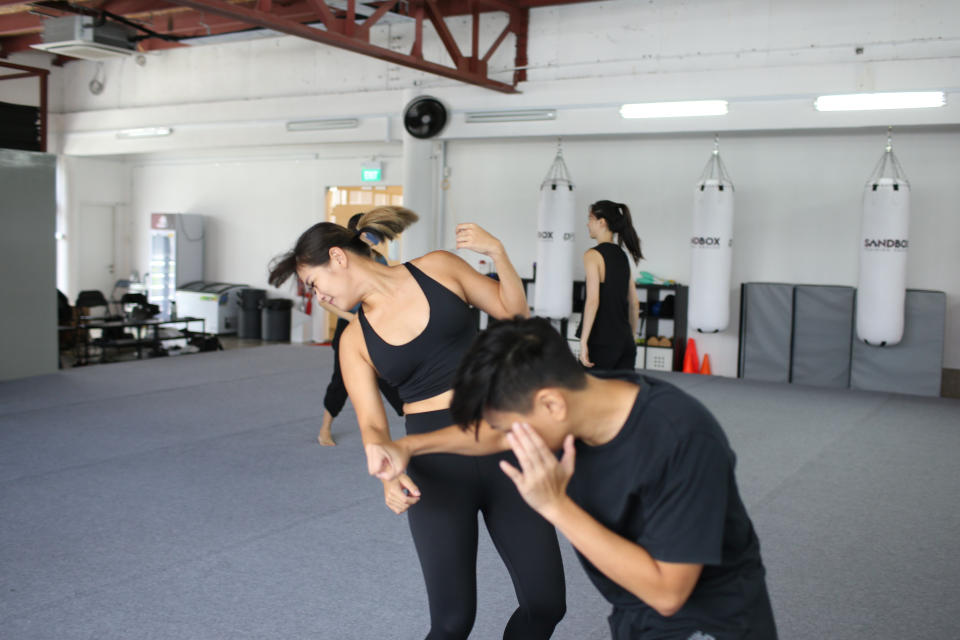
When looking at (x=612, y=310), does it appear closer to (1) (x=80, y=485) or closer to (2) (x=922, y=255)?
(1) (x=80, y=485)

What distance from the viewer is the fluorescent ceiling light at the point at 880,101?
306 inches

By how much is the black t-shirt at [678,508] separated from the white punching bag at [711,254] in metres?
7.20

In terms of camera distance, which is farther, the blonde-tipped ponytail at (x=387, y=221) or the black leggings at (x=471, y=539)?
the blonde-tipped ponytail at (x=387, y=221)

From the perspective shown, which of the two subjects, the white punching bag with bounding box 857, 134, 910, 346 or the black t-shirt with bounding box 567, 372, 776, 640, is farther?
the white punching bag with bounding box 857, 134, 910, 346

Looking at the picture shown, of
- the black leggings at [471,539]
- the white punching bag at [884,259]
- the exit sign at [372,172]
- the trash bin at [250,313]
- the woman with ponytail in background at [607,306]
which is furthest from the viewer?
the trash bin at [250,313]

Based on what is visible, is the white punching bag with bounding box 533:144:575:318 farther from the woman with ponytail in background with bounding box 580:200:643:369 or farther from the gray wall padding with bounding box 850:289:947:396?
the woman with ponytail in background with bounding box 580:200:643:369

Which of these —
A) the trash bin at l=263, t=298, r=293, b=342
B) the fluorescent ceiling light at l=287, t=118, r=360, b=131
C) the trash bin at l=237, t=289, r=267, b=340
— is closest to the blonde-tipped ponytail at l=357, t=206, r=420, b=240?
the fluorescent ceiling light at l=287, t=118, r=360, b=131

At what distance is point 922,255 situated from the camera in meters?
8.47

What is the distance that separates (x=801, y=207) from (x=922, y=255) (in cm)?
129

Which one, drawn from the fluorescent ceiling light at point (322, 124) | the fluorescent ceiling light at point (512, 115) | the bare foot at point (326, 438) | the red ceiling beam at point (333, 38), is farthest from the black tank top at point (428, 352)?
the fluorescent ceiling light at point (322, 124)

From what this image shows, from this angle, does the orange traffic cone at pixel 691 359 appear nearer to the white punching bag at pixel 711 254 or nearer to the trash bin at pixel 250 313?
the white punching bag at pixel 711 254

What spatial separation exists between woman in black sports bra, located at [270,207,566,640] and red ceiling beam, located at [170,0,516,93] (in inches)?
186

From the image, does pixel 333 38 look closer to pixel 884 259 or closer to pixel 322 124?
pixel 322 124

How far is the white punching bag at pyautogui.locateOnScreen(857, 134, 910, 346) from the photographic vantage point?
300 inches
